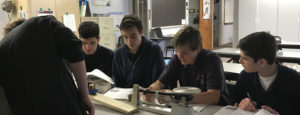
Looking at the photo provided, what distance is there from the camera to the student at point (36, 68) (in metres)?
0.96

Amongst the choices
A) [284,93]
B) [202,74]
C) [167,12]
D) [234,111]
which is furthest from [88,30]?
[167,12]

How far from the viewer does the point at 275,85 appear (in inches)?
56.1

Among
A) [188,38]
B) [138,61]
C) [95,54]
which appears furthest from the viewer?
[95,54]

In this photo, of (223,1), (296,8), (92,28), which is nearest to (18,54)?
(92,28)

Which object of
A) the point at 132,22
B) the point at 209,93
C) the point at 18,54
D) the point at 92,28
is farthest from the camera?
the point at 92,28

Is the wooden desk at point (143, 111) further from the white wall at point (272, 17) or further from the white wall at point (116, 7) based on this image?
the white wall at point (272, 17)

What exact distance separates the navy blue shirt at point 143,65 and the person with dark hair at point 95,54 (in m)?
0.25

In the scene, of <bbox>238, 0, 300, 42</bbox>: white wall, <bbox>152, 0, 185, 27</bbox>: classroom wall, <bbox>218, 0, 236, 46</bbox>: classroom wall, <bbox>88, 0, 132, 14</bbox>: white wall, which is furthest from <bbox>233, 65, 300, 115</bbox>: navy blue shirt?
<bbox>218, 0, 236, 46</bbox>: classroom wall

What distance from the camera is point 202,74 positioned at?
170 centimetres

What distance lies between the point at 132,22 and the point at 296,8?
520 cm

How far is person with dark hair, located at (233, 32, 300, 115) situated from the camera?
1413mm

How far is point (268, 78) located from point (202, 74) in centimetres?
40

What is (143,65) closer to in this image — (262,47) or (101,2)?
(262,47)

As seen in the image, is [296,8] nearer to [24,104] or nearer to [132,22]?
[132,22]
